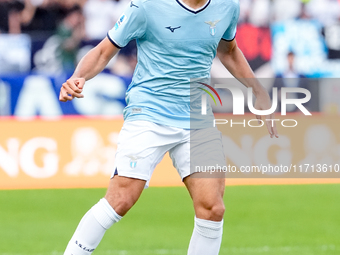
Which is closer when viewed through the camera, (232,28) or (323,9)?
(232,28)

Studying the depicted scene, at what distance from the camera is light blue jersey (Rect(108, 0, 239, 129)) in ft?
13.1

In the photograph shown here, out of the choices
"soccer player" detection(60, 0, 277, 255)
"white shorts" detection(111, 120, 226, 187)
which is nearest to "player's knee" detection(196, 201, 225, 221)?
"soccer player" detection(60, 0, 277, 255)

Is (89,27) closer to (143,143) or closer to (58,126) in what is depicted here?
(58,126)

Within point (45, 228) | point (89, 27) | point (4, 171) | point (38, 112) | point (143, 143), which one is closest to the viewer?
point (143, 143)

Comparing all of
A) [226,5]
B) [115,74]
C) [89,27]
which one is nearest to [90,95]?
[115,74]

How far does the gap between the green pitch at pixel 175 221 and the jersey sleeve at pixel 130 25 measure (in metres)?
2.37

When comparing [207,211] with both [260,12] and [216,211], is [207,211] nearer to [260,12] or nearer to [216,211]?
[216,211]

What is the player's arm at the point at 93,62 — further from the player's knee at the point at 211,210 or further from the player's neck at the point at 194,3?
the player's knee at the point at 211,210

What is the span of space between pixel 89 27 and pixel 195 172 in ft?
27.3

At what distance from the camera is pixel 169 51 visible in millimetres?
4062

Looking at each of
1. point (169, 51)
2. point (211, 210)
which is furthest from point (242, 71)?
point (211, 210)

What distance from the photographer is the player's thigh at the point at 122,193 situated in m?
3.90

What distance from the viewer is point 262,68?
12.1 m

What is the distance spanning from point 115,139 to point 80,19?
3597mm
